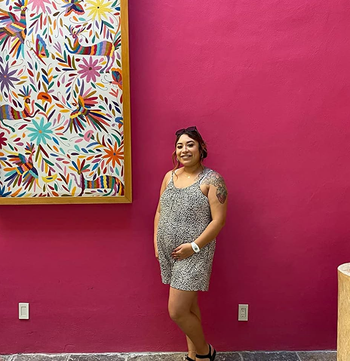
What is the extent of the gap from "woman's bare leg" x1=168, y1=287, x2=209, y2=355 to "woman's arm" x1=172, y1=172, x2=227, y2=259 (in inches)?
8.5

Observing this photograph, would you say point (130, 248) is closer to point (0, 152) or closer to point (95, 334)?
point (95, 334)

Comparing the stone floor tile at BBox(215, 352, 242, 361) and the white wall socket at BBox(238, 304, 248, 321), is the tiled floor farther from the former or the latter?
the white wall socket at BBox(238, 304, 248, 321)

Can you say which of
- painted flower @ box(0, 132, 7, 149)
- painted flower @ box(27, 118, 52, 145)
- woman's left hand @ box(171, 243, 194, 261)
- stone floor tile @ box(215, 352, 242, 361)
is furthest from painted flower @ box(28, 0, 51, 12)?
stone floor tile @ box(215, 352, 242, 361)

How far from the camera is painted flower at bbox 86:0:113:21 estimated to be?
8.05 feet

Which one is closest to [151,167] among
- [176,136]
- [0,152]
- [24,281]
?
[176,136]

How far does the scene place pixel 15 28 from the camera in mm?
2457

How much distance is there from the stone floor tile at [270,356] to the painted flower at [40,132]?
1.90 m

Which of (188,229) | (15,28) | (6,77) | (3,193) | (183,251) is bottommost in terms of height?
(183,251)

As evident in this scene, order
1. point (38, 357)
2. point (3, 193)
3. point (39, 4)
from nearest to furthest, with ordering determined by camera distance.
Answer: point (39, 4), point (3, 193), point (38, 357)

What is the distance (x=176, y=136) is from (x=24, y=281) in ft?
4.46

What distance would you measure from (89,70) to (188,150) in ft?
2.60

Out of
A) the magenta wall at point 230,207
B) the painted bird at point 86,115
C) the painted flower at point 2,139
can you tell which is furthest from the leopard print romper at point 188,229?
the painted flower at point 2,139

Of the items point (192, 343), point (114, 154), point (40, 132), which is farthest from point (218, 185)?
point (40, 132)

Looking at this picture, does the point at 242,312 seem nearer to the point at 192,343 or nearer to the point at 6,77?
the point at 192,343
